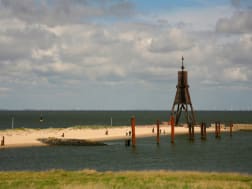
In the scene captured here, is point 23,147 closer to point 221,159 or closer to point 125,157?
point 125,157

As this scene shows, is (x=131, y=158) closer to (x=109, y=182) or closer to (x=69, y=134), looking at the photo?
(x=109, y=182)

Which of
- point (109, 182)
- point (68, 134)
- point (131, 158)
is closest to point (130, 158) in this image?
point (131, 158)

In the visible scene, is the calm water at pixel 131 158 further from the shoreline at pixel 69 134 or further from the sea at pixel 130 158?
the shoreline at pixel 69 134

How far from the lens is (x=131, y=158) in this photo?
54.6m

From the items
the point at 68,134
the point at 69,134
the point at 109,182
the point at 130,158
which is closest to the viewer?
the point at 109,182

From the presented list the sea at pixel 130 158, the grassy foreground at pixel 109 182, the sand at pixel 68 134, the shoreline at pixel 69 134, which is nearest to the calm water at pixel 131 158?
the sea at pixel 130 158

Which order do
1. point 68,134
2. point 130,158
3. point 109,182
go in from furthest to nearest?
point 68,134 < point 130,158 < point 109,182

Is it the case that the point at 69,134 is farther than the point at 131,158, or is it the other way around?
the point at 69,134

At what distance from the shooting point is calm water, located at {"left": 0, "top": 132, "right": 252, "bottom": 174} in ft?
151

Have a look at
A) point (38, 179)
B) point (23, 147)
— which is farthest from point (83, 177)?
point (23, 147)

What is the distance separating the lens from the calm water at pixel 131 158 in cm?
4612

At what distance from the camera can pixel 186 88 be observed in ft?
309

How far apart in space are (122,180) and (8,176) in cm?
828

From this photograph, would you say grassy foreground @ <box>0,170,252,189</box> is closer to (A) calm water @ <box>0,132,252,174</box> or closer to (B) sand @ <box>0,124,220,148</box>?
(A) calm water @ <box>0,132,252,174</box>
